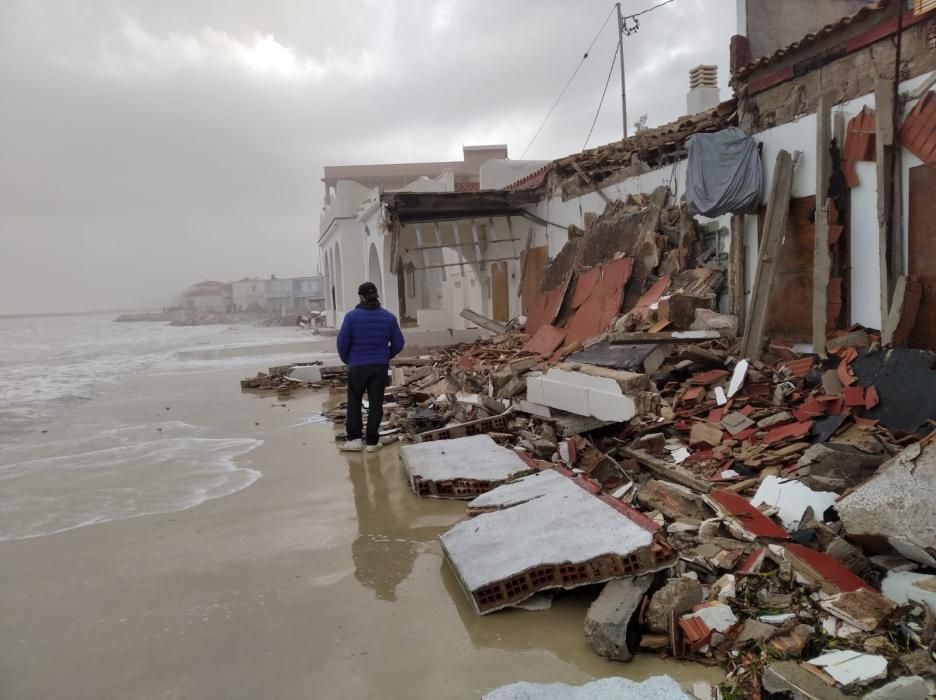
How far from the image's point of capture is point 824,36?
716cm

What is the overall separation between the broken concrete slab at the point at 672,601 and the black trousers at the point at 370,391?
4691 millimetres

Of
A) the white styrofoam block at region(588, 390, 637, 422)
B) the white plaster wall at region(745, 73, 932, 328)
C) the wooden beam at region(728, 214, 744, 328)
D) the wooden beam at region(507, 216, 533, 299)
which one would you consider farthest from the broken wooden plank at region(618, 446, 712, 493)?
the wooden beam at region(507, 216, 533, 299)

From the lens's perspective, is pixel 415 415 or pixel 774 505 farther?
pixel 415 415

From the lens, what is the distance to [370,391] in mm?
7523

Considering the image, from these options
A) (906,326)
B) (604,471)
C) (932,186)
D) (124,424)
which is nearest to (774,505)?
(604,471)

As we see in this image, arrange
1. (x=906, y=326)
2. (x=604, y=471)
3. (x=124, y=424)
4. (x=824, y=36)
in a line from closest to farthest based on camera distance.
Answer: (x=604, y=471)
(x=906, y=326)
(x=824, y=36)
(x=124, y=424)

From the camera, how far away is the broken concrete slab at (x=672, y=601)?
317 cm

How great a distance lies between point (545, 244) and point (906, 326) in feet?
30.8

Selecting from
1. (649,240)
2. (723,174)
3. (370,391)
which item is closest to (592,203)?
(649,240)

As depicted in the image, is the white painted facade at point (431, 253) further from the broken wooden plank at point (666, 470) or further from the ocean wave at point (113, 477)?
the broken wooden plank at point (666, 470)

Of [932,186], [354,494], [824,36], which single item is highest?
[824,36]

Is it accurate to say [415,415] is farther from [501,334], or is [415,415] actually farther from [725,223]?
[501,334]

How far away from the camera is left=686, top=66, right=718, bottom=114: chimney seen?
13953 mm

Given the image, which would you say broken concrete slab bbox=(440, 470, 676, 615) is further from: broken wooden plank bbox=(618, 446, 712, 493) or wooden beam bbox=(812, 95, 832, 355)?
wooden beam bbox=(812, 95, 832, 355)
